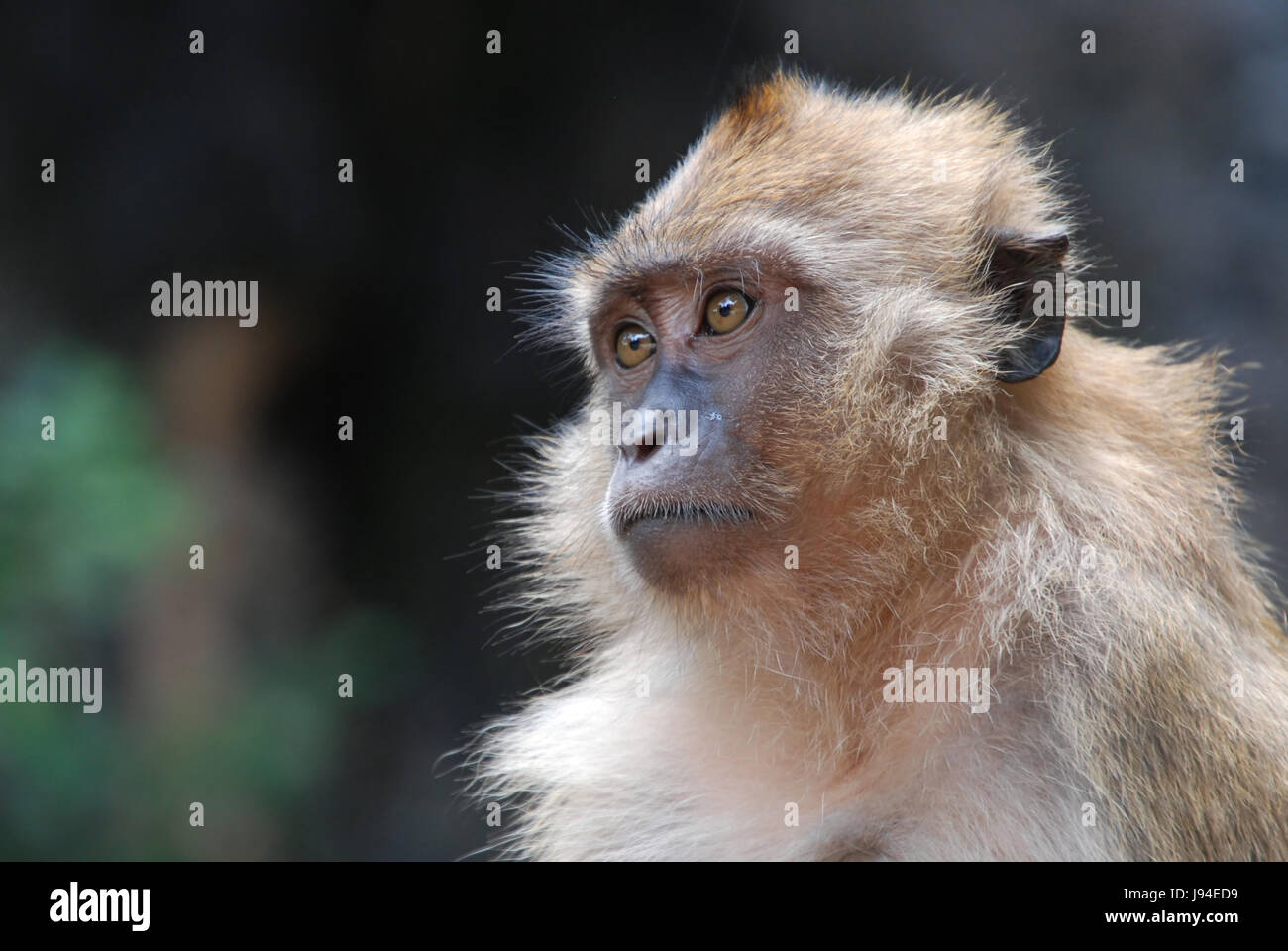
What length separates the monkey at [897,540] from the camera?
3.33 meters

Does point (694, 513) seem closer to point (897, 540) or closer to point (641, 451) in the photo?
point (641, 451)

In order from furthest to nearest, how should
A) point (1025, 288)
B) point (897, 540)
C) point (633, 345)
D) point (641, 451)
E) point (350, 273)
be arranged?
point (350, 273)
point (633, 345)
point (1025, 288)
point (641, 451)
point (897, 540)

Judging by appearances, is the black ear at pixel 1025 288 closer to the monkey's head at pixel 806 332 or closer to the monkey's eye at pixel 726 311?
the monkey's head at pixel 806 332

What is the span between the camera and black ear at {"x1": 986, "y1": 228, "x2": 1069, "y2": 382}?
3.67m

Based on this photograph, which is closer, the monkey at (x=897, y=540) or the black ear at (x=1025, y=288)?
the monkey at (x=897, y=540)

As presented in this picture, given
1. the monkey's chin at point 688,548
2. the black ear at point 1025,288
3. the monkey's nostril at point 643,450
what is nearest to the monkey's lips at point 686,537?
the monkey's chin at point 688,548

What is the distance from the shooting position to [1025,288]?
12.6ft

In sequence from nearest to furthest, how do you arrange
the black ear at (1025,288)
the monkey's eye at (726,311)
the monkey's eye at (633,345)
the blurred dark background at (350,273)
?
the black ear at (1025,288), the monkey's eye at (726,311), the monkey's eye at (633,345), the blurred dark background at (350,273)

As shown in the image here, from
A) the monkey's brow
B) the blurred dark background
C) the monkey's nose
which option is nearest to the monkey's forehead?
the monkey's brow

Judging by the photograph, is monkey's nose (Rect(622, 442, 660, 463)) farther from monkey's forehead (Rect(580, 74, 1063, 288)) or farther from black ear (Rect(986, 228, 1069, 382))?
black ear (Rect(986, 228, 1069, 382))

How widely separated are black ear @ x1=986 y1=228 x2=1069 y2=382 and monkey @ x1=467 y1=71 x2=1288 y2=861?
0.03ft

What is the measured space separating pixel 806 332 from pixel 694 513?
0.68 metres

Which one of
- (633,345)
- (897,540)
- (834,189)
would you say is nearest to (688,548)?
(897,540)

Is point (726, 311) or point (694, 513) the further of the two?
point (726, 311)
